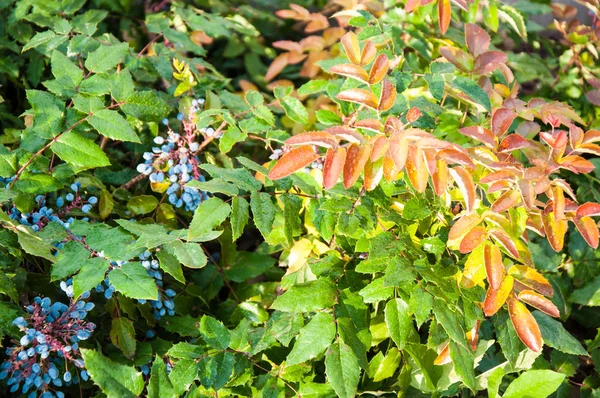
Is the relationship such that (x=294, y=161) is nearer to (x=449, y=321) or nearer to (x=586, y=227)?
(x=449, y=321)

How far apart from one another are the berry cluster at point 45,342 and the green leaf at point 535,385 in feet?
2.35

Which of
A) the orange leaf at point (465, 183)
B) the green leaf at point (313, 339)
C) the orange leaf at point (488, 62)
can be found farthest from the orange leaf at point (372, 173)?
the orange leaf at point (488, 62)

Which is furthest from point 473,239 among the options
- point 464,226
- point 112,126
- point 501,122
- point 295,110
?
point 112,126

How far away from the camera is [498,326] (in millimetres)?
1154

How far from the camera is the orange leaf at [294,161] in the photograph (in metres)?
1.01

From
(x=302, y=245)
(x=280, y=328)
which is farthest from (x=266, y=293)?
(x=280, y=328)

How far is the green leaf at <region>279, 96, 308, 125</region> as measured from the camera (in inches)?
56.1

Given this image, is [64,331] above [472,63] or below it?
below

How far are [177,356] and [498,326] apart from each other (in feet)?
1.85

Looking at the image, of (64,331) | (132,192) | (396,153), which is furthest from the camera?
(132,192)

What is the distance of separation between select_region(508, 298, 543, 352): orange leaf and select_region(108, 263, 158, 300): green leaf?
566 millimetres

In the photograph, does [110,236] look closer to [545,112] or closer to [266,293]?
[266,293]

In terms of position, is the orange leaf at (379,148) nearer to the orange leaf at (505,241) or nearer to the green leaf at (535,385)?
the orange leaf at (505,241)

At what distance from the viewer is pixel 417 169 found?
96cm
